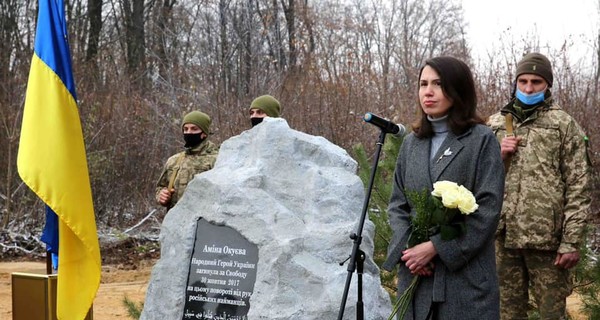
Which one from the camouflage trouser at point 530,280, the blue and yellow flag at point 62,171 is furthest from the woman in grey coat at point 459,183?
the blue and yellow flag at point 62,171

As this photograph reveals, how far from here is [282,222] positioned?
14.7 ft

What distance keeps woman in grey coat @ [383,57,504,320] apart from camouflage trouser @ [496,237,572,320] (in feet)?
3.86

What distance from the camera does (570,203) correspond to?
434cm

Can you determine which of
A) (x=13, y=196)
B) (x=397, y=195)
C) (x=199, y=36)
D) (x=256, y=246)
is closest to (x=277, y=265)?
(x=256, y=246)

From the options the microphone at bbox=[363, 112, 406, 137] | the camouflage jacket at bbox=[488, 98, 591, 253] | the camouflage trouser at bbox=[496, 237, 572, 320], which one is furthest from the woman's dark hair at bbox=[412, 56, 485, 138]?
the camouflage trouser at bbox=[496, 237, 572, 320]

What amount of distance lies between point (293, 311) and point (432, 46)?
84.5 ft

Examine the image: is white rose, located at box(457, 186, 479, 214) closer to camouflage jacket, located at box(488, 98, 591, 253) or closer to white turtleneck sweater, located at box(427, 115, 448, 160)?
white turtleneck sweater, located at box(427, 115, 448, 160)

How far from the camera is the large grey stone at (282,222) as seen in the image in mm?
4293

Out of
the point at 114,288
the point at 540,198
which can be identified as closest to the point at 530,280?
the point at 540,198

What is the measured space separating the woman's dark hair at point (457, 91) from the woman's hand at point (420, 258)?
515mm

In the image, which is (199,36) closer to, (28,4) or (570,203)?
(28,4)

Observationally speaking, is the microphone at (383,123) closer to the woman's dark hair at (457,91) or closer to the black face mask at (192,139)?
the woman's dark hair at (457,91)

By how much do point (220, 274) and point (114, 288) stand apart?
5.58 metres

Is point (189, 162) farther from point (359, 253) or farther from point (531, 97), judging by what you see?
point (359, 253)
